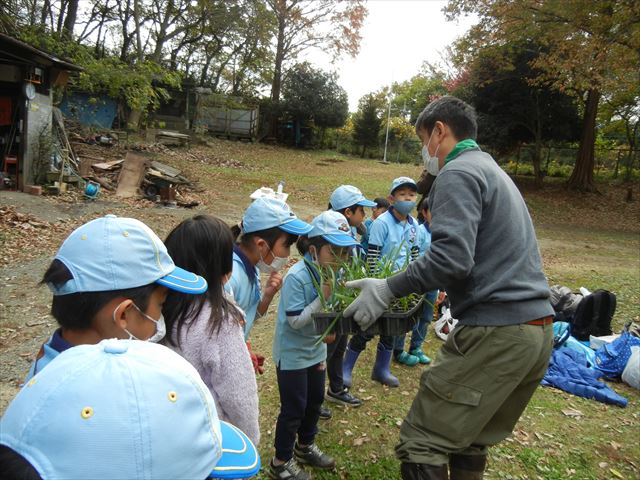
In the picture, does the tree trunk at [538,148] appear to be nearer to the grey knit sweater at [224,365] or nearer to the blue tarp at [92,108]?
the blue tarp at [92,108]

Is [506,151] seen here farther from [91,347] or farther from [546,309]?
[91,347]

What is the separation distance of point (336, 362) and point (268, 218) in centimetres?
181

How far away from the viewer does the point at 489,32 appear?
16125 mm

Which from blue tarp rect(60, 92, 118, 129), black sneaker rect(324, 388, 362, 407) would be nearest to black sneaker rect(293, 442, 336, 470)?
black sneaker rect(324, 388, 362, 407)

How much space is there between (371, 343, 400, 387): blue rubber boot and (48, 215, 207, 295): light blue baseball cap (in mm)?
2962

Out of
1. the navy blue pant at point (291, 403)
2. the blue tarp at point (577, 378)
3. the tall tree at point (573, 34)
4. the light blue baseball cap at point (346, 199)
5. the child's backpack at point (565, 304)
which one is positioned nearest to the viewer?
the navy blue pant at point (291, 403)

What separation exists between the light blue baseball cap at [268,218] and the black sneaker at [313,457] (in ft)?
4.83

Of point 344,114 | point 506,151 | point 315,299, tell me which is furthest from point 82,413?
point 344,114

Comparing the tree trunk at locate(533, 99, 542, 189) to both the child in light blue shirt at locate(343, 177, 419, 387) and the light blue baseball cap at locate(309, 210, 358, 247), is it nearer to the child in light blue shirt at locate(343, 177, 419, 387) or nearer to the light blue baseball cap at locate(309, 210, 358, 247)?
the child in light blue shirt at locate(343, 177, 419, 387)

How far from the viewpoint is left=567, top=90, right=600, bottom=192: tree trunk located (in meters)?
18.8

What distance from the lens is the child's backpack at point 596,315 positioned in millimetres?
5590

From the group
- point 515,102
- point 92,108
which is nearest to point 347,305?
point 515,102

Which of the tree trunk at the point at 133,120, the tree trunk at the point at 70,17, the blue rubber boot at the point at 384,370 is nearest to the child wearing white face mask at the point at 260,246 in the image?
the blue rubber boot at the point at 384,370

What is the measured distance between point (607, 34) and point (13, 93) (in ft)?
51.2
